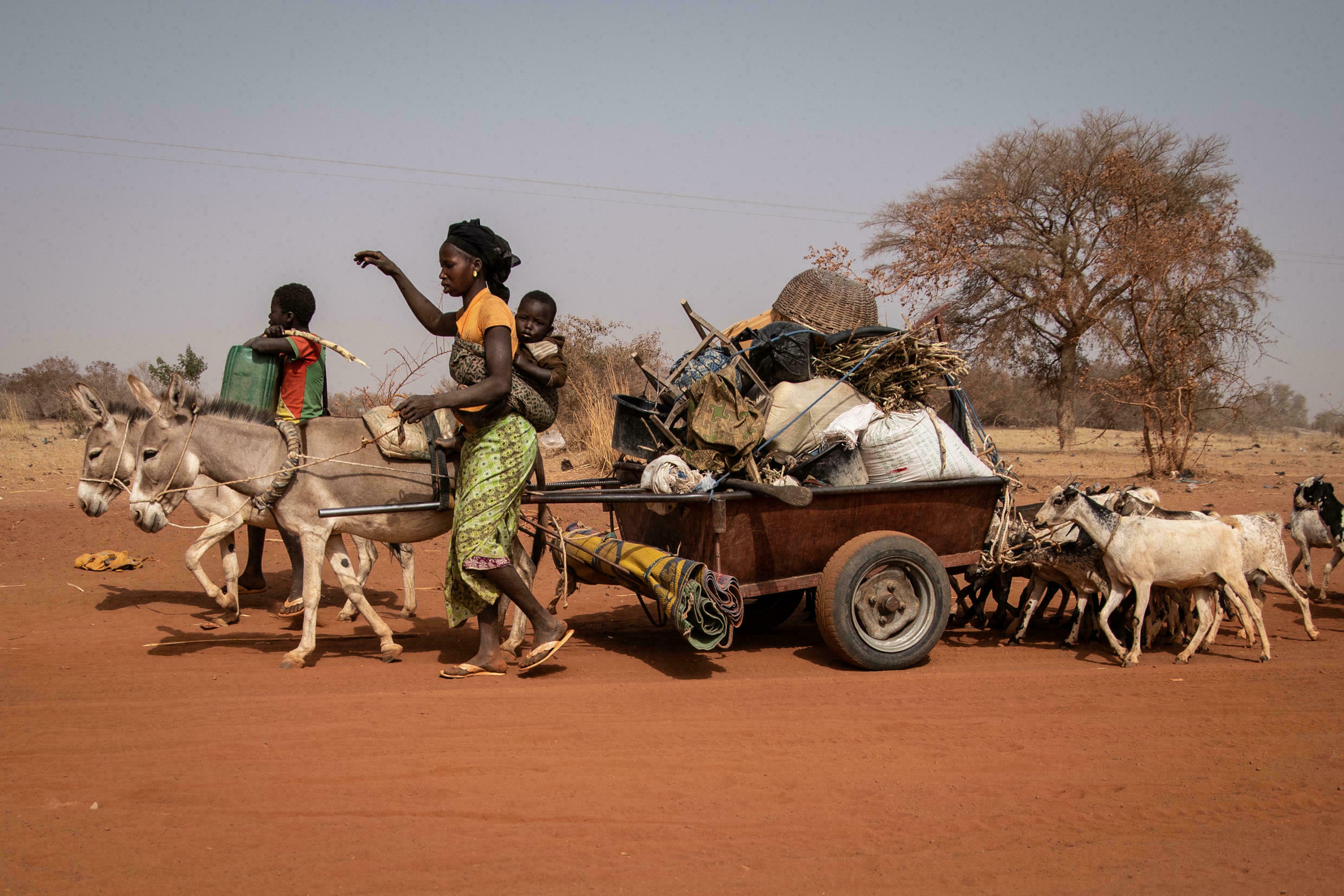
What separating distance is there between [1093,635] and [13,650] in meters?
7.69

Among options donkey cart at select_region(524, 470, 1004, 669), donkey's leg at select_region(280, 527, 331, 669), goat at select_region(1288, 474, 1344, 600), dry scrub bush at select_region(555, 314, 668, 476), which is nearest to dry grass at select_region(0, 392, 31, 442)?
dry scrub bush at select_region(555, 314, 668, 476)

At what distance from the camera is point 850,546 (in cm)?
541

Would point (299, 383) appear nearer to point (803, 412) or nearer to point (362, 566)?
point (362, 566)

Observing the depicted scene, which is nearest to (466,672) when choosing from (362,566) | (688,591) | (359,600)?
(359,600)

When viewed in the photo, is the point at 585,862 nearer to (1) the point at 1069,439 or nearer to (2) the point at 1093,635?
(2) the point at 1093,635

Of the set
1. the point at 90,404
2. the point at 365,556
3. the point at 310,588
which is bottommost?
the point at 365,556

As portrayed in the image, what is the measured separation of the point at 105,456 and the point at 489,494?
9.01 feet

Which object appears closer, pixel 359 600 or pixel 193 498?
pixel 359 600

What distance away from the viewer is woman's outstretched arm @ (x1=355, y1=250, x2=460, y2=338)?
5.40 meters

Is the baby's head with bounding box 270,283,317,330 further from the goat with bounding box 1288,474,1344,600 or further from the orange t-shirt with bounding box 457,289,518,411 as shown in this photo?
the goat with bounding box 1288,474,1344,600

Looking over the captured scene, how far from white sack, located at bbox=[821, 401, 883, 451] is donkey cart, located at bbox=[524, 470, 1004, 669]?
314 mm

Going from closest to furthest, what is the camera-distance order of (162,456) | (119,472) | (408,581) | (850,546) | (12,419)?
(850,546)
(162,456)
(119,472)
(408,581)
(12,419)

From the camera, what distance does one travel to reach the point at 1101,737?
4.36 m

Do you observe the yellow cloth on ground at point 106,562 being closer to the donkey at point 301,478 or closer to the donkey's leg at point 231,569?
the donkey's leg at point 231,569
